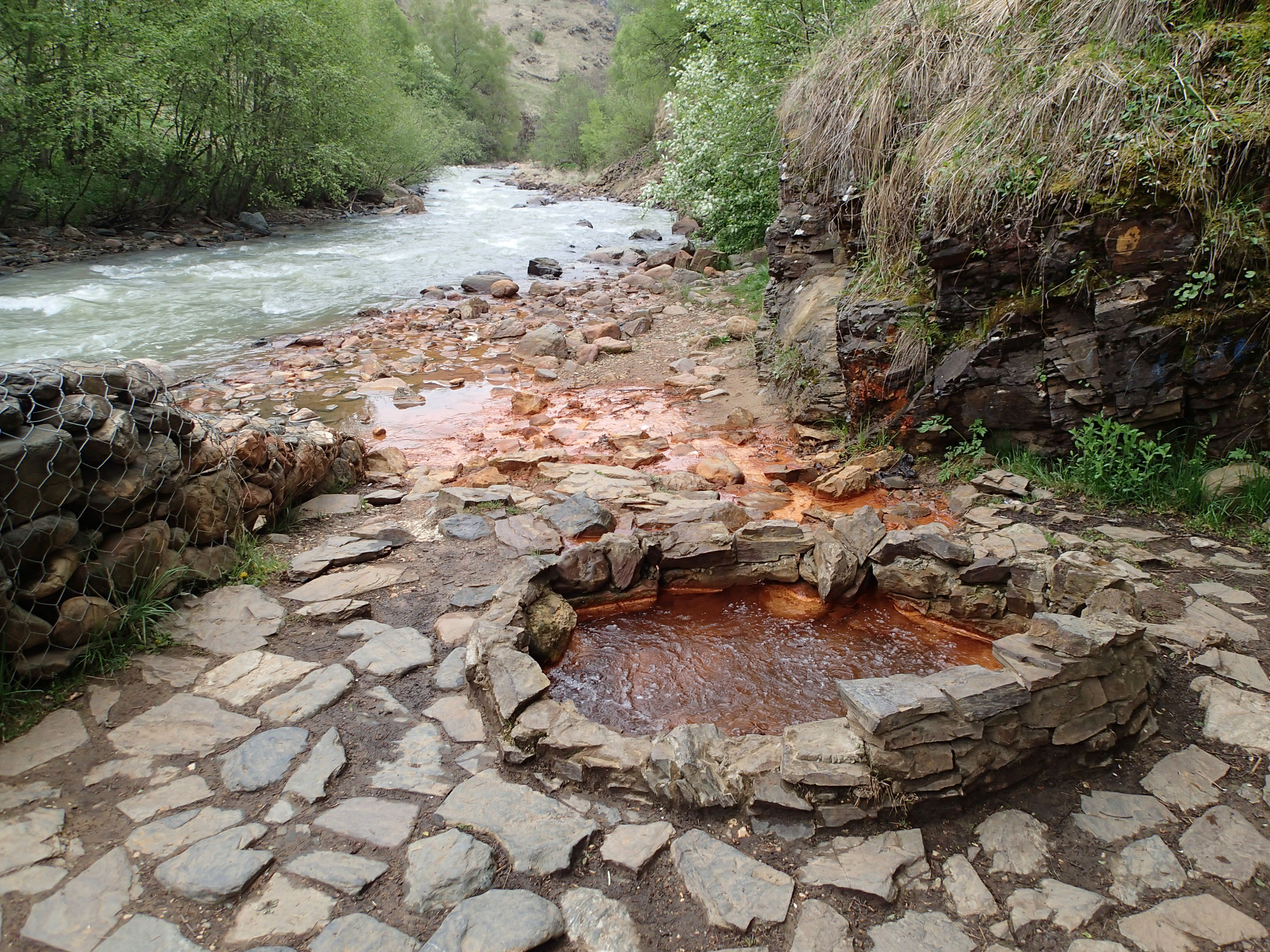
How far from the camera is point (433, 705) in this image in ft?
10.4

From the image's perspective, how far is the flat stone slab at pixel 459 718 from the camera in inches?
118

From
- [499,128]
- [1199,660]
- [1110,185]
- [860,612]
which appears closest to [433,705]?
[860,612]

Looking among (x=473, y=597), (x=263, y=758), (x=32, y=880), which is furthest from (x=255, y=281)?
(x=32, y=880)

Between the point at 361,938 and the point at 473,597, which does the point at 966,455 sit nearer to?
the point at 473,597

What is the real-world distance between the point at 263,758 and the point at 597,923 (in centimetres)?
143

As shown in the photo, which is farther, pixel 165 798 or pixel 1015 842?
pixel 165 798

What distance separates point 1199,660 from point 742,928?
8.02 ft

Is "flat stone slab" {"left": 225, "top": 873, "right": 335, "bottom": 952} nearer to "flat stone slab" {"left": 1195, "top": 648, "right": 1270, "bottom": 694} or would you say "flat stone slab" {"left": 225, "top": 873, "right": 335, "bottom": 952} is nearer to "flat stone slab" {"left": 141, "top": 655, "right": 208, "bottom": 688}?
"flat stone slab" {"left": 141, "top": 655, "right": 208, "bottom": 688}

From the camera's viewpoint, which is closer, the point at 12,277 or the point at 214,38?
the point at 12,277

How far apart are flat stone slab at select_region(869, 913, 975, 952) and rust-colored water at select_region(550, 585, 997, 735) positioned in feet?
3.16

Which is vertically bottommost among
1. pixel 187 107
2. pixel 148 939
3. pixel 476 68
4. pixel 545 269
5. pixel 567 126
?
pixel 148 939

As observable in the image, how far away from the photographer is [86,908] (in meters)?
2.19

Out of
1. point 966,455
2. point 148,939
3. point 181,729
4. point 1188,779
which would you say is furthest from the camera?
point 966,455

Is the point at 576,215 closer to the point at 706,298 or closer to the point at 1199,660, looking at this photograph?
the point at 706,298
